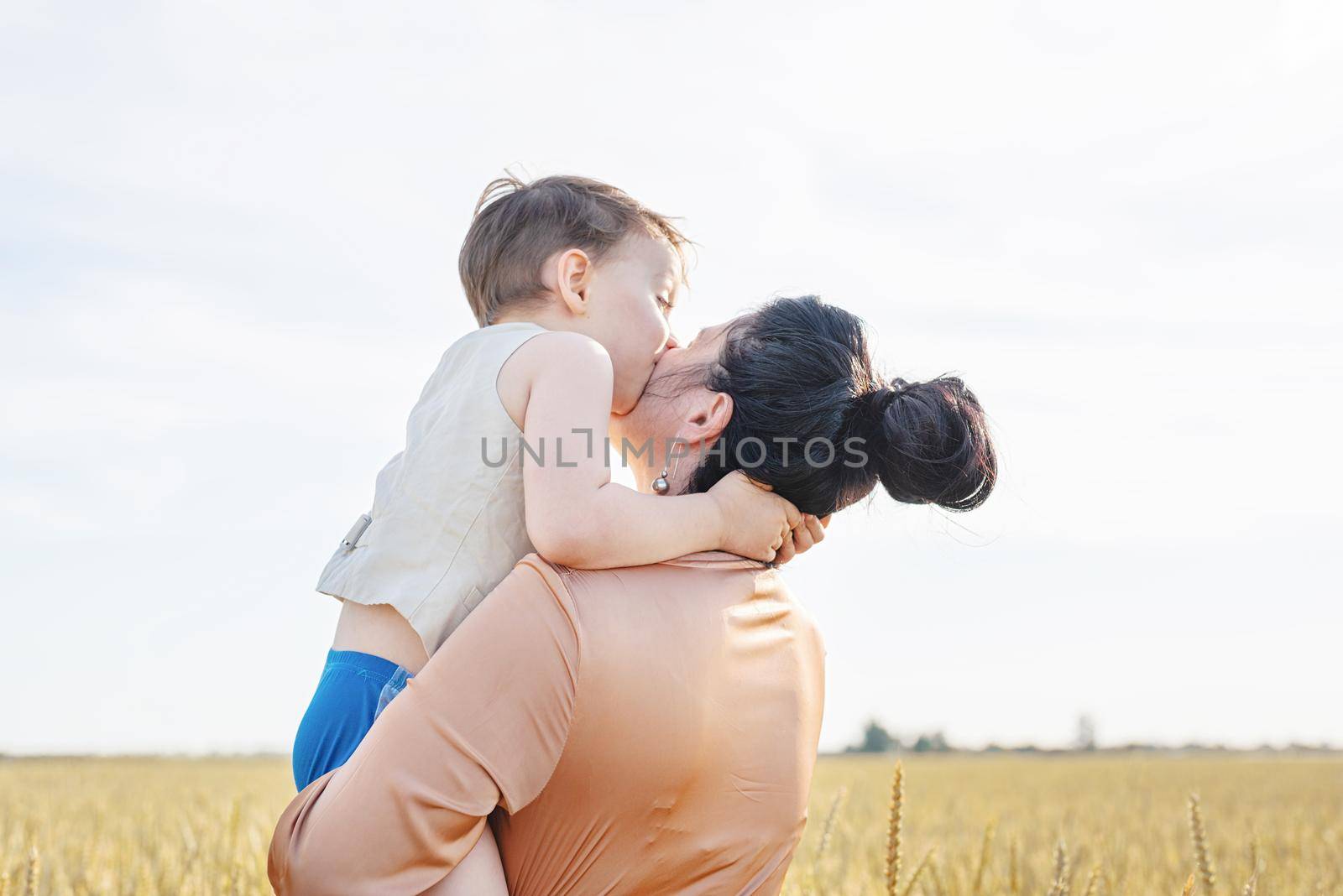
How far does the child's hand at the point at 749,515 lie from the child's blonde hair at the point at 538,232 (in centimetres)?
85

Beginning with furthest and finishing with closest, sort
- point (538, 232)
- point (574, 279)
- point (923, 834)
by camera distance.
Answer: point (923, 834) < point (538, 232) < point (574, 279)

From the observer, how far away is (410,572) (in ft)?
8.17

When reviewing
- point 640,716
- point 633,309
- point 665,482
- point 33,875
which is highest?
point 633,309

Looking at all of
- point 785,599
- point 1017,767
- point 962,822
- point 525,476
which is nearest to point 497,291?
point 525,476

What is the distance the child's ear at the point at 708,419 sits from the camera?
2600 mm

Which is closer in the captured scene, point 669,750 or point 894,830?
point 669,750

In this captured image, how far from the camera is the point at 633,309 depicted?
9.74 feet

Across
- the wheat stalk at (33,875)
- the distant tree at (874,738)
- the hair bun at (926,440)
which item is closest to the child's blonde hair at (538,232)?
the hair bun at (926,440)

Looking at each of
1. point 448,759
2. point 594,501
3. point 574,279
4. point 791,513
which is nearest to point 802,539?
point 791,513

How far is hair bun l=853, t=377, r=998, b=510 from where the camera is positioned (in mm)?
2662

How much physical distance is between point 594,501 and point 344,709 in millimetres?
728

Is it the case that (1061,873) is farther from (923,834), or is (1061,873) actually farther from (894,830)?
(923,834)

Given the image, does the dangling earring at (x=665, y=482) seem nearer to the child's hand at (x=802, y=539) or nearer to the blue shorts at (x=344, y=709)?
the child's hand at (x=802, y=539)

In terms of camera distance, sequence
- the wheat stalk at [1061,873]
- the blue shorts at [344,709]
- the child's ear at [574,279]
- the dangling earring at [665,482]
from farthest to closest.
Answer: the child's ear at [574,279]
the wheat stalk at [1061,873]
the dangling earring at [665,482]
the blue shorts at [344,709]
